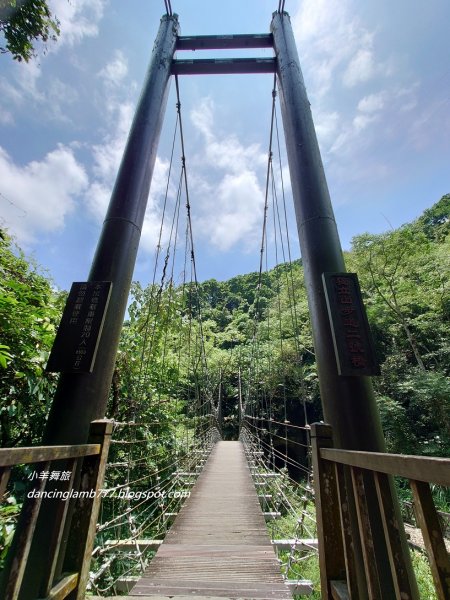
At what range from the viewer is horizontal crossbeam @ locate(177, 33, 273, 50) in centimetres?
250

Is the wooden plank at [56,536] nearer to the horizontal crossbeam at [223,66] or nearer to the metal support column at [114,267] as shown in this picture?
the metal support column at [114,267]

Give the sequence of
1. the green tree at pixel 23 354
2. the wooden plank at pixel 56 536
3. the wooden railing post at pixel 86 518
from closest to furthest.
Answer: the wooden plank at pixel 56 536 → the wooden railing post at pixel 86 518 → the green tree at pixel 23 354

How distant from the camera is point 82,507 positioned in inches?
37.3

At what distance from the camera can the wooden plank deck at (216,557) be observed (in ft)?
3.97

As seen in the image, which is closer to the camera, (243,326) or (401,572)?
(401,572)

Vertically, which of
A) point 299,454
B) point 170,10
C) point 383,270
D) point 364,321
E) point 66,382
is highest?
point 383,270

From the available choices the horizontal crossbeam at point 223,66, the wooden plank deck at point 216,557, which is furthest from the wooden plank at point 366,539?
the horizontal crossbeam at point 223,66

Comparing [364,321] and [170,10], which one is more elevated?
[170,10]

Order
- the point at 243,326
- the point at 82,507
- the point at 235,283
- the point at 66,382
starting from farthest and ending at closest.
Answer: the point at 235,283
the point at 243,326
the point at 66,382
the point at 82,507

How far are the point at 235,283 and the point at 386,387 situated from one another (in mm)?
15815

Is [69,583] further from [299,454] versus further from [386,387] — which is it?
[299,454]

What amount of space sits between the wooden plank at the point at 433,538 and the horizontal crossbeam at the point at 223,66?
120 inches

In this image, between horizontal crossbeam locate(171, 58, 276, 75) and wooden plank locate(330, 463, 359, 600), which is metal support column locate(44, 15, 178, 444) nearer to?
horizontal crossbeam locate(171, 58, 276, 75)

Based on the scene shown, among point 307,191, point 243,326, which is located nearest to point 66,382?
point 307,191
